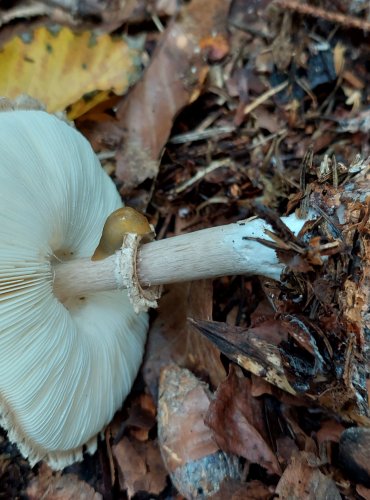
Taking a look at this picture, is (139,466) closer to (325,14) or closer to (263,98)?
(263,98)

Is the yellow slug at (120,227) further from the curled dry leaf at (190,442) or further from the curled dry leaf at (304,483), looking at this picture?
the curled dry leaf at (304,483)

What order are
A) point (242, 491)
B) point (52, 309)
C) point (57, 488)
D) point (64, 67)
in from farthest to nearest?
point (64, 67) < point (57, 488) < point (242, 491) < point (52, 309)

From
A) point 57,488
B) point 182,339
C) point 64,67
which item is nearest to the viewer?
point 57,488

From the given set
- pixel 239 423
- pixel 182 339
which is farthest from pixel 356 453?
pixel 182 339

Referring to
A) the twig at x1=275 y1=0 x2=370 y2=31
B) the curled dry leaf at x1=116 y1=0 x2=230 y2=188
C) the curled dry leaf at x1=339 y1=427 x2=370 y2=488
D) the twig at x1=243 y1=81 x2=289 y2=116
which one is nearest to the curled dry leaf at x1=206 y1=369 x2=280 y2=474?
the curled dry leaf at x1=339 y1=427 x2=370 y2=488

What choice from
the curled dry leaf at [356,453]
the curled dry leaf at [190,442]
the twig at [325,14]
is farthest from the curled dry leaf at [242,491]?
the twig at [325,14]

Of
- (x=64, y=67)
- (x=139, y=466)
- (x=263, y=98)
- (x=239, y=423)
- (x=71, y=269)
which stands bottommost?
(x=139, y=466)

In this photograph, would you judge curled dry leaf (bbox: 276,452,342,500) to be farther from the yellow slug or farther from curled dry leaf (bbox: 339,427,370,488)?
the yellow slug

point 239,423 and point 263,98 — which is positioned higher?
point 263,98
